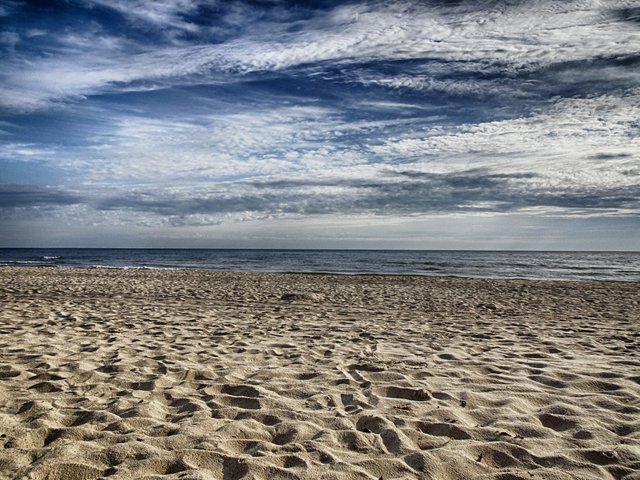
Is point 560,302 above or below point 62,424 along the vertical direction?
below

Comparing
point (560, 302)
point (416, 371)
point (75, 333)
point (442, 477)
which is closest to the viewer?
point (442, 477)

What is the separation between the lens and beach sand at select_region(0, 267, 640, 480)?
2.98m

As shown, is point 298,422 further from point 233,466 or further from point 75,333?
point 75,333

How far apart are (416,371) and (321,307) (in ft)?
20.6

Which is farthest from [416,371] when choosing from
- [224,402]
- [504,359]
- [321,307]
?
[321,307]

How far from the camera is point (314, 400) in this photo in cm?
415

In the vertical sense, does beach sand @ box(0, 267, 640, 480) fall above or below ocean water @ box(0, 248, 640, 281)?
above

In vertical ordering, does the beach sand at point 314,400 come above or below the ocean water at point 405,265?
above

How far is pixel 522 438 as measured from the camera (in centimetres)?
336

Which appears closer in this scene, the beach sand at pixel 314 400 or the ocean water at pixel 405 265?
the beach sand at pixel 314 400

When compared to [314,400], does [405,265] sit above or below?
below

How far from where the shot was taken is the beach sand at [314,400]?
2982 millimetres

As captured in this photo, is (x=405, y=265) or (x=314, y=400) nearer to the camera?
(x=314, y=400)

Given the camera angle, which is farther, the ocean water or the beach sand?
the ocean water
